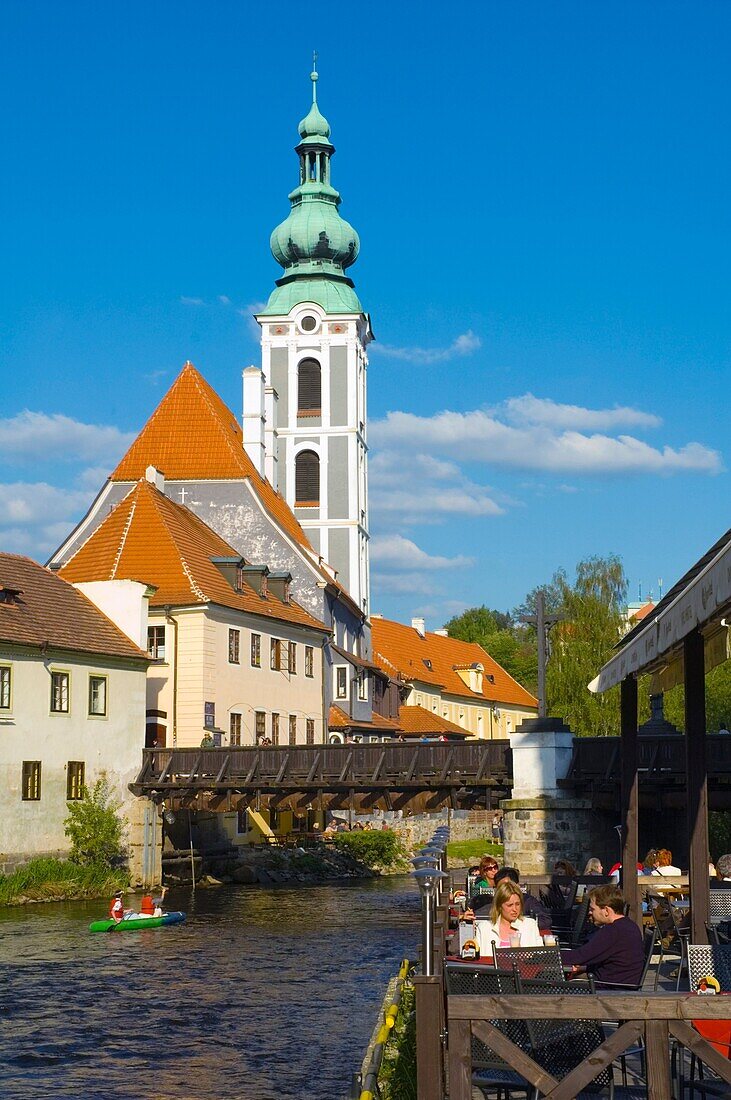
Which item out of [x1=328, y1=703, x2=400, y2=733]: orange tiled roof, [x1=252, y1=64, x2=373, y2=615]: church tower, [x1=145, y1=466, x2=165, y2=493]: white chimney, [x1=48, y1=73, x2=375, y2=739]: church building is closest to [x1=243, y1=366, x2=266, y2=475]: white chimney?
[x1=48, y1=73, x2=375, y2=739]: church building

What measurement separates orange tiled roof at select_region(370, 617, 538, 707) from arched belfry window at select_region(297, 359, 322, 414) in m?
15.5

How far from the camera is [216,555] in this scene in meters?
48.4

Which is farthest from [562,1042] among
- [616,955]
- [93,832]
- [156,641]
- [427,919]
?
[156,641]

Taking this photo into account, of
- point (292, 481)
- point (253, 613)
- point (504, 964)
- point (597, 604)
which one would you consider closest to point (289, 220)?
point (292, 481)

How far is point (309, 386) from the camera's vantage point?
73.7 meters

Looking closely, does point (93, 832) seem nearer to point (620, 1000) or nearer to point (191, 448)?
point (191, 448)

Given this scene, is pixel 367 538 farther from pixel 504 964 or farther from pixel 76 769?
pixel 504 964

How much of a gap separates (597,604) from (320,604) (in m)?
12.5

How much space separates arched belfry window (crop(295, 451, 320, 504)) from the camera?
72000 mm

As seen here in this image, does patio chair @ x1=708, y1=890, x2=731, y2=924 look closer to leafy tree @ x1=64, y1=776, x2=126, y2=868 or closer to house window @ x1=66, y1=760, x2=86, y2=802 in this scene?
leafy tree @ x1=64, y1=776, x2=126, y2=868

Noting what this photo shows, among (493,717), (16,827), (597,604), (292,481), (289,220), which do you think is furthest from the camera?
(493,717)

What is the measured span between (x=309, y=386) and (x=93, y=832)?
41.2 m

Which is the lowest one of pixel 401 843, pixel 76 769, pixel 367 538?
pixel 401 843

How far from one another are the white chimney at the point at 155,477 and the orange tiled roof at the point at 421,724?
24.5m
